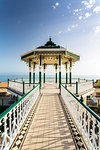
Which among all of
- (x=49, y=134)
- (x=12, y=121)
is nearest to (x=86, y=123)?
(x=49, y=134)

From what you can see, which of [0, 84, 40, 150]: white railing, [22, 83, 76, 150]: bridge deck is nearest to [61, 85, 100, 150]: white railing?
[22, 83, 76, 150]: bridge deck

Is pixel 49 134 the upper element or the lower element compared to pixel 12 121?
lower

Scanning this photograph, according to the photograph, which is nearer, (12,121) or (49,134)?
(12,121)

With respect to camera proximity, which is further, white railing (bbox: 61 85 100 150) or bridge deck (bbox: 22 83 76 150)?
bridge deck (bbox: 22 83 76 150)

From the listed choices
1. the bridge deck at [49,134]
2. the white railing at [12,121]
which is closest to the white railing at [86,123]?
the bridge deck at [49,134]

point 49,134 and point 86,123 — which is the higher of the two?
point 86,123

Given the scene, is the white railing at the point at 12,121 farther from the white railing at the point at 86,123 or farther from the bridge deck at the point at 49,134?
the white railing at the point at 86,123

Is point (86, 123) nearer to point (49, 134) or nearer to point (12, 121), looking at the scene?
point (49, 134)

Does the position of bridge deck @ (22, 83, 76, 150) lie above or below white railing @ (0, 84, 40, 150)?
below

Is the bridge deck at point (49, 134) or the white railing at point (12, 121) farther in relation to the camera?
the bridge deck at point (49, 134)

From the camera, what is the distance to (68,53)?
8.66m

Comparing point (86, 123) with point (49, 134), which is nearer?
point (86, 123)

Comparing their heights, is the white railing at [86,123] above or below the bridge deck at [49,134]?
above

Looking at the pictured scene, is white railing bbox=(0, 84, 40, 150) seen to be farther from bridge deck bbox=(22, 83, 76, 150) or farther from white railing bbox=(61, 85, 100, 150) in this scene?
white railing bbox=(61, 85, 100, 150)
